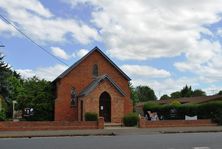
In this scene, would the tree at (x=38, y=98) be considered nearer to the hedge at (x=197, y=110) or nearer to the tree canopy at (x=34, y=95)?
the tree canopy at (x=34, y=95)

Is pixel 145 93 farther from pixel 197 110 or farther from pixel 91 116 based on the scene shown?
pixel 91 116

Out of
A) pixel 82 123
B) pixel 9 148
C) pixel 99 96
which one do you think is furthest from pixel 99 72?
pixel 9 148

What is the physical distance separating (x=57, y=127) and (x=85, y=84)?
14666 mm

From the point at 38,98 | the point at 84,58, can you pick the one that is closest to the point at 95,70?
the point at 84,58

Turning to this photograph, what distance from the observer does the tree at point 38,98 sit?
46.9 m

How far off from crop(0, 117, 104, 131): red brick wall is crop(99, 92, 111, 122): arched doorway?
10043mm

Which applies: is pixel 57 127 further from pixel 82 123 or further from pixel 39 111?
pixel 39 111

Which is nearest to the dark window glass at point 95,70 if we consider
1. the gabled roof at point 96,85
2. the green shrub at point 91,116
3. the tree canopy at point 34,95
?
the gabled roof at point 96,85

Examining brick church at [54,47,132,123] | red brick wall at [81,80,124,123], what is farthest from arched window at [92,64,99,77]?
red brick wall at [81,80,124,123]

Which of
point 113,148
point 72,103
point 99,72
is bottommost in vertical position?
point 113,148

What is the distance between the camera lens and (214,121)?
40.4 metres

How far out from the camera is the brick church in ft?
150

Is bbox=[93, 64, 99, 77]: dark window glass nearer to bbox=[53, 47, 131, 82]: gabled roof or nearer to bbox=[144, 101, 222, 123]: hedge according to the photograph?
bbox=[53, 47, 131, 82]: gabled roof

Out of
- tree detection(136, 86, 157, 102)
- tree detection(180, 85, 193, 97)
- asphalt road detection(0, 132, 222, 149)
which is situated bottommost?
asphalt road detection(0, 132, 222, 149)
